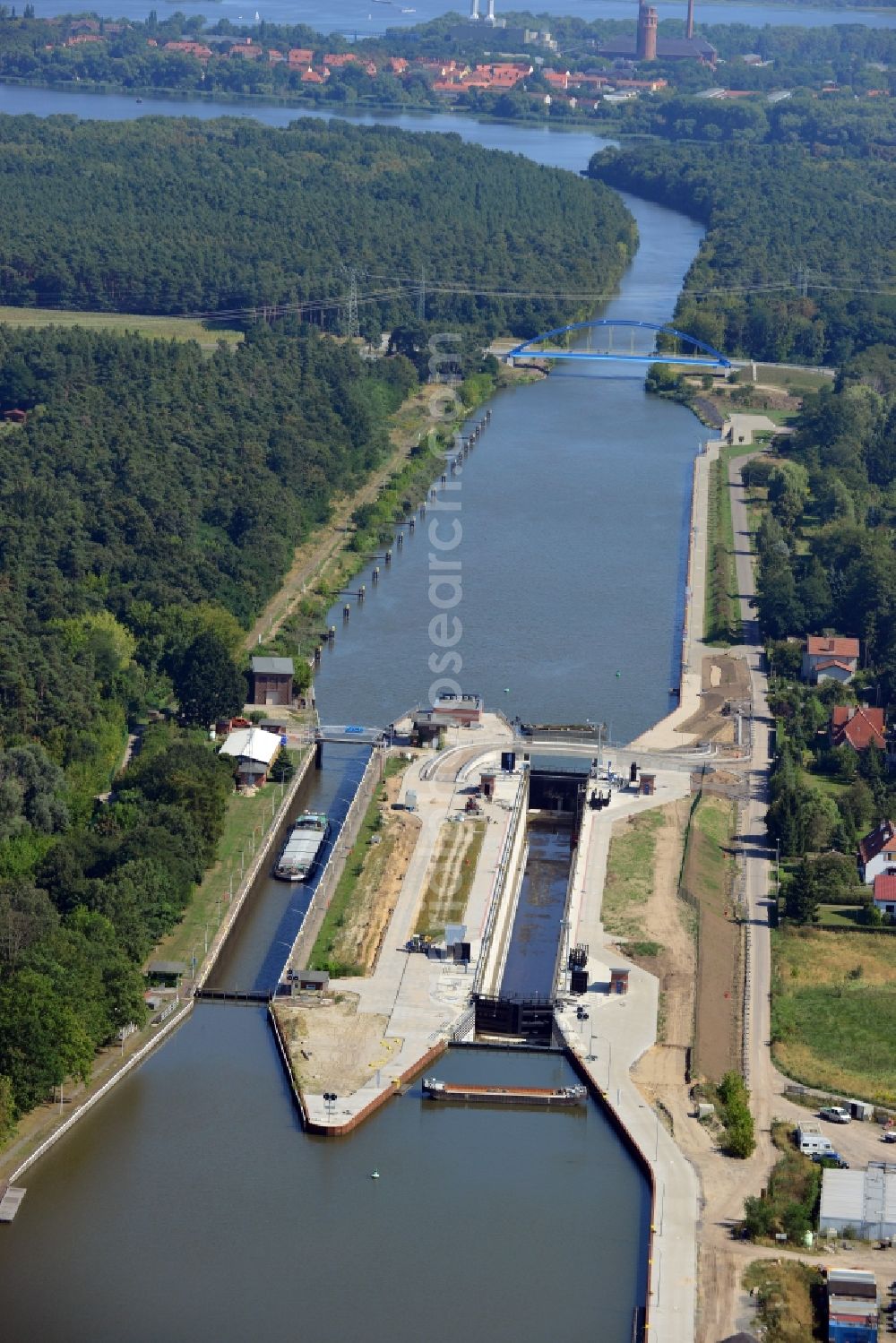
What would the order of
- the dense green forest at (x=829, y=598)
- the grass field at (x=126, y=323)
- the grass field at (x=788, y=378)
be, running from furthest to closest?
the grass field at (x=126, y=323), the grass field at (x=788, y=378), the dense green forest at (x=829, y=598)

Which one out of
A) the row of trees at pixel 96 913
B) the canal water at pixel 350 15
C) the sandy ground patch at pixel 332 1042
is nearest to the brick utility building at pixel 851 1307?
the sandy ground patch at pixel 332 1042

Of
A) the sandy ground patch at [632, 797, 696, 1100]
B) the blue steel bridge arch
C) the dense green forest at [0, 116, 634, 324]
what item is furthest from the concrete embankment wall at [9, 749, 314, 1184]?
the dense green forest at [0, 116, 634, 324]

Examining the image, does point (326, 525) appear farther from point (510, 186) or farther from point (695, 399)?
point (510, 186)

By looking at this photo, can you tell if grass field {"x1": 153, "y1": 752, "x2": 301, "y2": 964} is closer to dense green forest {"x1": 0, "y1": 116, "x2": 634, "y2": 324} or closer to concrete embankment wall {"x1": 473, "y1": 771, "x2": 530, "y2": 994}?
concrete embankment wall {"x1": 473, "y1": 771, "x2": 530, "y2": 994}

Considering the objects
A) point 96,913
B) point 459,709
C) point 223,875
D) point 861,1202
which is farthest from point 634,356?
point 861,1202

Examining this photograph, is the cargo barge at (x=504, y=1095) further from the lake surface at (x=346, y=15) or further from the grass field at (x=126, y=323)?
the lake surface at (x=346, y=15)

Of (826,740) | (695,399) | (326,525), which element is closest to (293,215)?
(695,399)
